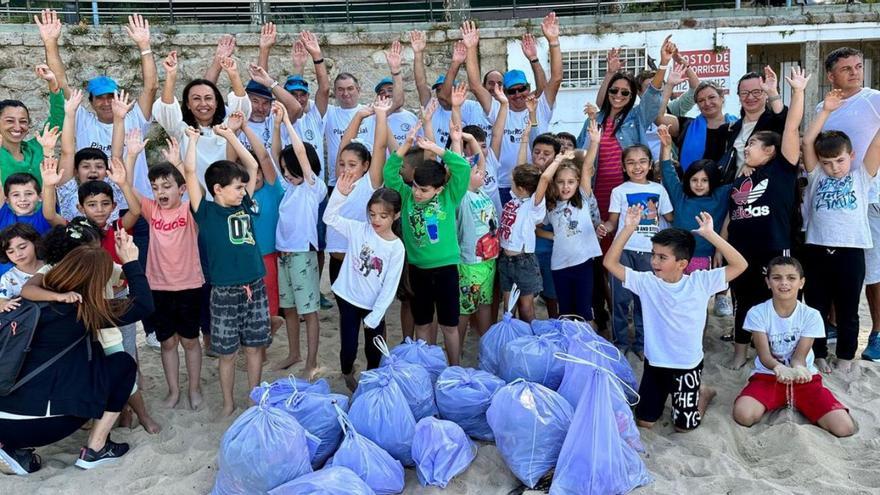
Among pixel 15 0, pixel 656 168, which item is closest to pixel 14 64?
pixel 15 0

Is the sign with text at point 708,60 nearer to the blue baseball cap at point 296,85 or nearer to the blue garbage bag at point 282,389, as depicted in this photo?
the blue baseball cap at point 296,85

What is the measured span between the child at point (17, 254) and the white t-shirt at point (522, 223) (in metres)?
2.71

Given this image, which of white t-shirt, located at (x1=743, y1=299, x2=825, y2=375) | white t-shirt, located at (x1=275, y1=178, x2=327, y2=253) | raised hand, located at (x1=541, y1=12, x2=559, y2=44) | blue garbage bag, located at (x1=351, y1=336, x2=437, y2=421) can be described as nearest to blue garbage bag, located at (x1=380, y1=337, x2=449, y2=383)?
blue garbage bag, located at (x1=351, y1=336, x2=437, y2=421)

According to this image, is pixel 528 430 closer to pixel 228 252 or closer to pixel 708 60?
pixel 228 252

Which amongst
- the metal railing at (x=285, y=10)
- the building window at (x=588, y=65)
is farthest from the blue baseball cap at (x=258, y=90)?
the building window at (x=588, y=65)

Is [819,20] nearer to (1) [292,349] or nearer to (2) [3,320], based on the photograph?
(1) [292,349]

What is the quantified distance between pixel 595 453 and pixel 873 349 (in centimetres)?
265

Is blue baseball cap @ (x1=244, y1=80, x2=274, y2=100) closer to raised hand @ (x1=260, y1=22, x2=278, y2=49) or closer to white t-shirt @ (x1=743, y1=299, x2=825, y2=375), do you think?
raised hand @ (x1=260, y1=22, x2=278, y2=49)

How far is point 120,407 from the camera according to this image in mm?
3668

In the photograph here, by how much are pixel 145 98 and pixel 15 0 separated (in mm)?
6471

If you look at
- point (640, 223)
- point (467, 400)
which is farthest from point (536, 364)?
point (640, 223)

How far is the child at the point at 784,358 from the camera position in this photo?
3.86m

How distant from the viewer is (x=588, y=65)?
32.2 ft

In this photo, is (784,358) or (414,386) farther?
(784,358)
